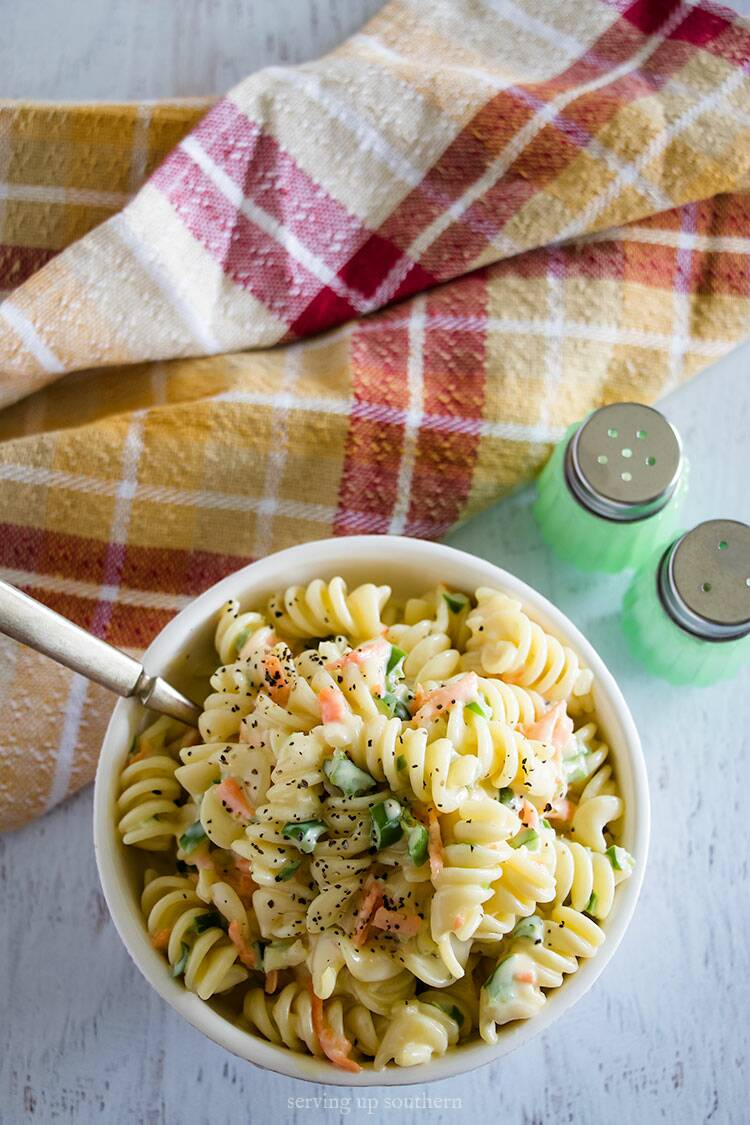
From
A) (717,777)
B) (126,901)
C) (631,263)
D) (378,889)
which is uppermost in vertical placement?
(631,263)

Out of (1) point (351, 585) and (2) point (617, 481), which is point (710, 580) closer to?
(2) point (617, 481)

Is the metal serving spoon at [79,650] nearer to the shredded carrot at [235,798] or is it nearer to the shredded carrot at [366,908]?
the shredded carrot at [235,798]

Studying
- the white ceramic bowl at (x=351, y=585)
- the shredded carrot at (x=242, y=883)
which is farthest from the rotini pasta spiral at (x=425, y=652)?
the shredded carrot at (x=242, y=883)

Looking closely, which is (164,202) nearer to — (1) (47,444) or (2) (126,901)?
(1) (47,444)

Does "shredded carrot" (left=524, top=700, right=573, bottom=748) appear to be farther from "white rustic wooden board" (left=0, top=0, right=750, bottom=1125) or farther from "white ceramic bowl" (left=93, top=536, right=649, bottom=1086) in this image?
"white rustic wooden board" (left=0, top=0, right=750, bottom=1125)

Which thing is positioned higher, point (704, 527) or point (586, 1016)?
point (704, 527)

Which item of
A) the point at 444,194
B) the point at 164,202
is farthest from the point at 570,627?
the point at 164,202
